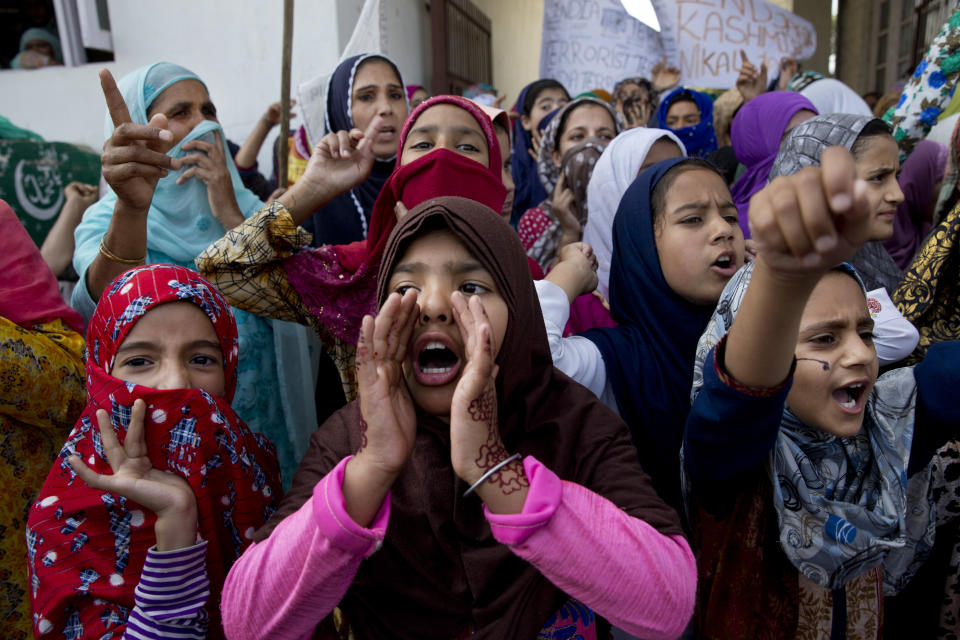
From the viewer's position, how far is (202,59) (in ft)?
16.5

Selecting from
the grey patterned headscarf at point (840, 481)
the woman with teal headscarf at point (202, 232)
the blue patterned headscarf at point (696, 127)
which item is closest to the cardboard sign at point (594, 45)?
the blue patterned headscarf at point (696, 127)

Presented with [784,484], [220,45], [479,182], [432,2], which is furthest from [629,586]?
[432,2]

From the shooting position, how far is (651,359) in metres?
1.67

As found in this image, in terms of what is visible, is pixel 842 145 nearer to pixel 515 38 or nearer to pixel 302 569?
pixel 302 569

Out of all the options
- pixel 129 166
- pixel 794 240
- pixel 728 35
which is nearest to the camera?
pixel 794 240

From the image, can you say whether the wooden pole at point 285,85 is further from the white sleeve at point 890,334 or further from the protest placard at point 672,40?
the protest placard at point 672,40

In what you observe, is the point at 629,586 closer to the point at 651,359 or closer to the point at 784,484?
the point at 784,484

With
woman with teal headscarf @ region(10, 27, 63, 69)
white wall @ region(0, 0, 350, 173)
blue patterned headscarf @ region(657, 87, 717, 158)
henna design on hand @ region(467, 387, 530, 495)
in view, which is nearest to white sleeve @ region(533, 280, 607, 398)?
henna design on hand @ region(467, 387, 530, 495)

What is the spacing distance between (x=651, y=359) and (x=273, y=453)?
3.47 feet

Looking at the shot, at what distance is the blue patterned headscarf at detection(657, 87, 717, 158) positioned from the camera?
4578 mm

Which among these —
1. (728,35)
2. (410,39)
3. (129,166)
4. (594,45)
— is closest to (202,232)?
(129,166)

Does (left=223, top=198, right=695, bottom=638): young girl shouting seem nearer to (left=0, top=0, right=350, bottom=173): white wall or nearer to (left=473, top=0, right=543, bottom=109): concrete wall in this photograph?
(left=0, top=0, right=350, bottom=173): white wall

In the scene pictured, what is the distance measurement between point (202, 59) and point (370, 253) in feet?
13.7

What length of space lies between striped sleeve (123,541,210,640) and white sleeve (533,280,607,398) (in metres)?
0.93
